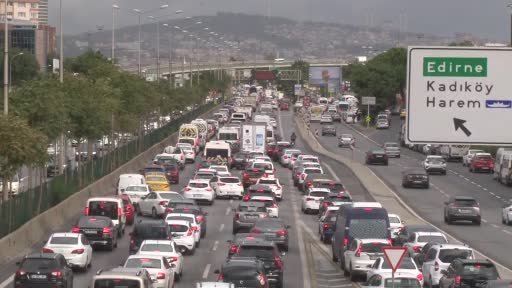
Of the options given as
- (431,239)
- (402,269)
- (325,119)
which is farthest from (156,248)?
(325,119)

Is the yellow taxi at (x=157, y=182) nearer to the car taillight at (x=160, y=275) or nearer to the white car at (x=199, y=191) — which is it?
the white car at (x=199, y=191)

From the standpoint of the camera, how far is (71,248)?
3612cm

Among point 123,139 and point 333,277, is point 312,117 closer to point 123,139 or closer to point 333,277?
point 123,139

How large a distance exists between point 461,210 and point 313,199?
7038mm

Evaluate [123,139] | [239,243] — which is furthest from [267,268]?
[123,139]

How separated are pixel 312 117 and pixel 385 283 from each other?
127 metres

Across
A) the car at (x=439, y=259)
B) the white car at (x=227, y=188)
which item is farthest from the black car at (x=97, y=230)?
the white car at (x=227, y=188)

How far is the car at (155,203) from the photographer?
5362 cm

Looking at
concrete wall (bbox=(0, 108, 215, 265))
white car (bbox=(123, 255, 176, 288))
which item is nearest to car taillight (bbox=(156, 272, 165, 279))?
white car (bbox=(123, 255, 176, 288))

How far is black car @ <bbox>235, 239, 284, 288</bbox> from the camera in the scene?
33.2m

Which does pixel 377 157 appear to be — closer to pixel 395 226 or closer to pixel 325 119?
pixel 395 226

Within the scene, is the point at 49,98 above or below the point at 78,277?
above

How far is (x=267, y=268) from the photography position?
33.2 meters

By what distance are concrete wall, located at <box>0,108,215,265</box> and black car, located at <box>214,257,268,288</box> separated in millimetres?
11019
